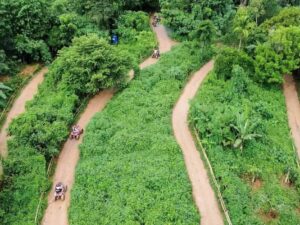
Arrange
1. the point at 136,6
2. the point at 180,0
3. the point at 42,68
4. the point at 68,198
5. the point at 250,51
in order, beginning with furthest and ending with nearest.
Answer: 1. the point at 136,6
2. the point at 180,0
3. the point at 42,68
4. the point at 250,51
5. the point at 68,198

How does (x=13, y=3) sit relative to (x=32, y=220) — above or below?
above

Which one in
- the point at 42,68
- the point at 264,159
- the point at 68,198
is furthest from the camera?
the point at 42,68

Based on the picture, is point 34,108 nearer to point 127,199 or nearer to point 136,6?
point 127,199

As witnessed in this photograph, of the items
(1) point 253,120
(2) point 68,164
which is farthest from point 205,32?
(2) point 68,164

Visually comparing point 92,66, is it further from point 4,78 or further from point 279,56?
point 279,56

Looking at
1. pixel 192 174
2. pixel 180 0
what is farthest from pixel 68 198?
pixel 180 0

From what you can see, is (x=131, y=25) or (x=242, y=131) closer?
(x=242, y=131)

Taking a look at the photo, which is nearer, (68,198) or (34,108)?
(68,198)
